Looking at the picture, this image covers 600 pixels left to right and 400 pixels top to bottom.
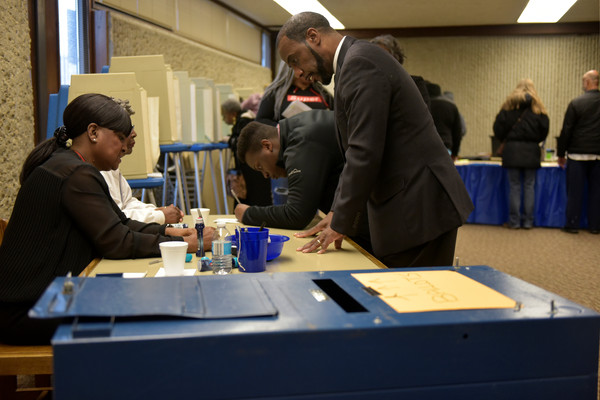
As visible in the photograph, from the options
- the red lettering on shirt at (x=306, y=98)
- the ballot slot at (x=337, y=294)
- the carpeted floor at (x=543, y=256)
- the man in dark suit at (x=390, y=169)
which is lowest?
the carpeted floor at (x=543, y=256)

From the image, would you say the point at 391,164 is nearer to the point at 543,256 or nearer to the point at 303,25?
the point at 303,25

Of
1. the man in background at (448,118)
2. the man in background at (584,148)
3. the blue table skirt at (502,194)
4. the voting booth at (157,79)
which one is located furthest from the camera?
the blue table skirt at (502,194)

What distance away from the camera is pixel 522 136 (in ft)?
20.1

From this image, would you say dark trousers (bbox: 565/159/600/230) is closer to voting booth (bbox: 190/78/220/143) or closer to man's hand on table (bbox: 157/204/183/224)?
voting booth (bbox: 190/78/220/143)

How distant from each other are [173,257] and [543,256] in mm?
4392

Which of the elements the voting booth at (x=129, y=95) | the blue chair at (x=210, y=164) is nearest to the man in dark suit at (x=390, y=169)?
the voting booth at (x=129, y=95)

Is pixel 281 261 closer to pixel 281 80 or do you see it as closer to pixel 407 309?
pixel 407 309

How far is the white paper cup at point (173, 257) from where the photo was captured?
139 centimetres

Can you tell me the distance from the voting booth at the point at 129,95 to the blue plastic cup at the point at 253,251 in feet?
6.13

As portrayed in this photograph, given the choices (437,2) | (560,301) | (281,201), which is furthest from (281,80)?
(437,2)

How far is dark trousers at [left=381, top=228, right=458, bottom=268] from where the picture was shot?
66.6 inches

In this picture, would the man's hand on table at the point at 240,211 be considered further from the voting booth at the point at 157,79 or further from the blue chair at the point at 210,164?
the blue chair at the point at 210,164

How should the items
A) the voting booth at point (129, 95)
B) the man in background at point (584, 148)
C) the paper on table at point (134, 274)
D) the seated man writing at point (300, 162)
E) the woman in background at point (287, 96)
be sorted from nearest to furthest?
the paper on table at point (134, 274), the seated man writing at point (300, 162), the voting booth at point (129, 95), the woman in background at point (287, 96), the man in background at point (584, 148)

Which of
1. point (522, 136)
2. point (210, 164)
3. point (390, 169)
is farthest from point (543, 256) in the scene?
point (390, 169)
